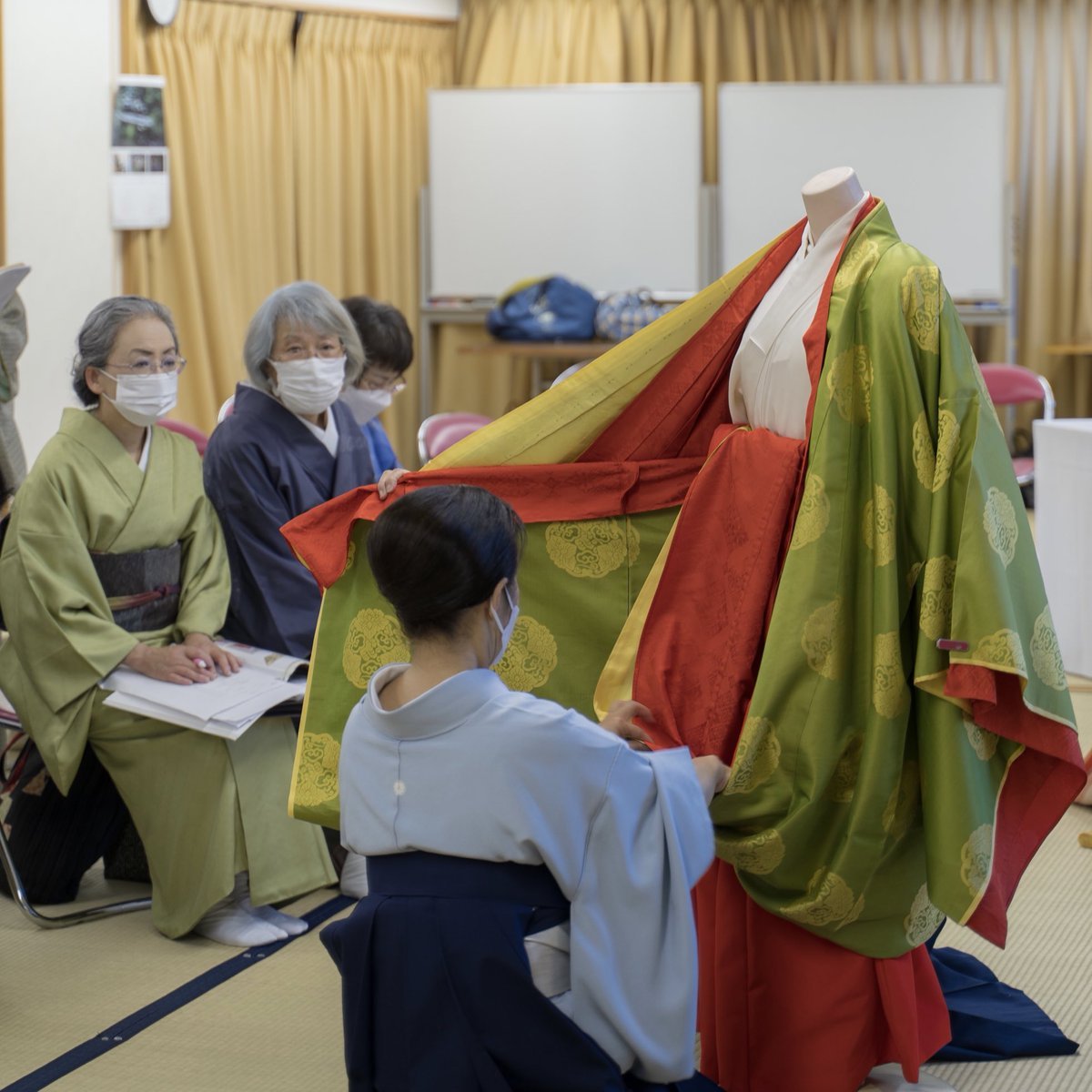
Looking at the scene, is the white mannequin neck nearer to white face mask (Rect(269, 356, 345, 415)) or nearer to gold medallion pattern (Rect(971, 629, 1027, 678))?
gold medallion pattern (Rect(971, 629, 1027, 678))

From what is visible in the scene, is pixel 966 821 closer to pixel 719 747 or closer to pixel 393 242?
pixel 719 747

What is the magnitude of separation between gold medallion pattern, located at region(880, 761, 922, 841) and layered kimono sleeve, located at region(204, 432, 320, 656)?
1.40m

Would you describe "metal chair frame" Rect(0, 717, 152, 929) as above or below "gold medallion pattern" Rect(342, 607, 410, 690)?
below

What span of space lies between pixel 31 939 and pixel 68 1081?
56 centimetres

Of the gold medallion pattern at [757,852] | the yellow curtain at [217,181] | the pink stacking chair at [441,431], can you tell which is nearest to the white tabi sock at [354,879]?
the gold medallion pattern at [757,852]

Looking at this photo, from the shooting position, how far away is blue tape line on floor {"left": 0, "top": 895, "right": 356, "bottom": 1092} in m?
2.00

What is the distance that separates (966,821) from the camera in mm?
1640

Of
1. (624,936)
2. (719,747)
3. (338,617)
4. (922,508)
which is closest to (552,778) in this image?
(624,936)

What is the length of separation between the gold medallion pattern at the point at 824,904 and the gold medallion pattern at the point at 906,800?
0.09 metres

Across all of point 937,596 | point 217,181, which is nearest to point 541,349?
point 217,181

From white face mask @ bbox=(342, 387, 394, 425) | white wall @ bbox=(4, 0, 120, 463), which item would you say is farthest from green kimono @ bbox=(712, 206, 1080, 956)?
white wall @ bbox=(4, 0, 120, 463)

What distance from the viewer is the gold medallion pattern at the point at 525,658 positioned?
76.9 inches

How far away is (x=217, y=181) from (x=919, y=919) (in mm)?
4885

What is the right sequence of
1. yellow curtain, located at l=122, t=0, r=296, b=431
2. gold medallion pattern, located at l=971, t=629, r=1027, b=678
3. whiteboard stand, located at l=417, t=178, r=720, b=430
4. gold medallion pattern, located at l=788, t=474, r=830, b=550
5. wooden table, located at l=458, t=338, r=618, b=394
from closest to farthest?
1. gold medallion pattern, located at l=971, t=629, r=1027, b=678
2. gold medallion pattern, located at l=788, t=474, r=830, b=550
3. yellow curtain, located at l=122, t=0, r=296, b=431
4. wooden table, located at l=458, t=338, r=618, b=394
5. whiteboard stand, located at l=417, t=178, r=720, b=430
